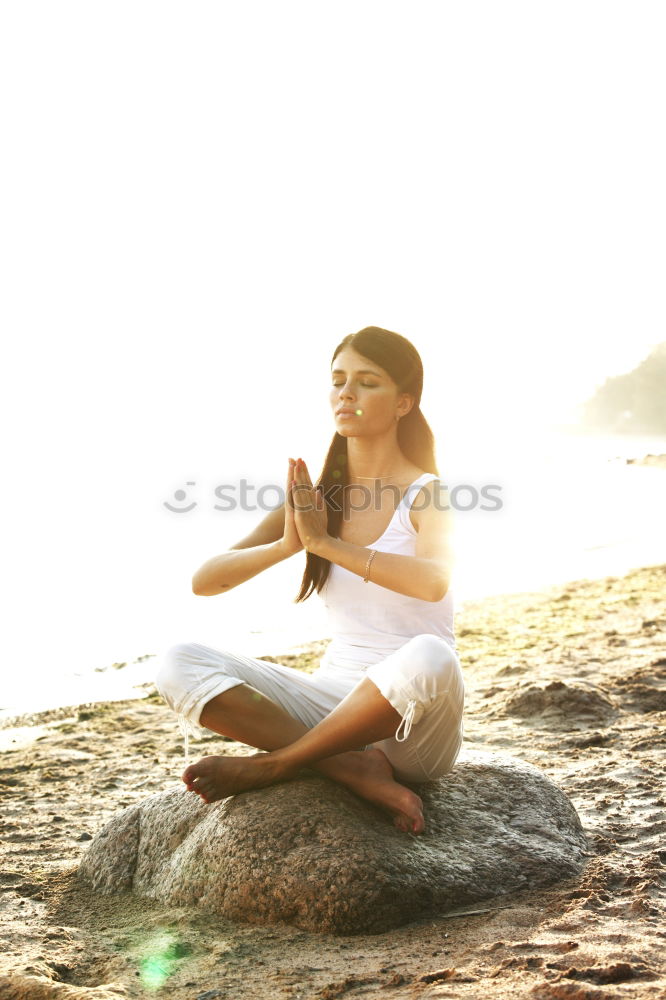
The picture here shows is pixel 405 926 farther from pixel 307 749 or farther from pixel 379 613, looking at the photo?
pixel 379 613

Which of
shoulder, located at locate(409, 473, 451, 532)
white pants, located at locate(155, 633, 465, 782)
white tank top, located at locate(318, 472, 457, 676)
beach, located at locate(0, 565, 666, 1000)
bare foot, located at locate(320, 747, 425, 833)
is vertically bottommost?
beach, located at locate(0, 565, 666, 1000)

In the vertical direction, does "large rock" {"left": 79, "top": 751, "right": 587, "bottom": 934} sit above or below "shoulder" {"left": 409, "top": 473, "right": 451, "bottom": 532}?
below

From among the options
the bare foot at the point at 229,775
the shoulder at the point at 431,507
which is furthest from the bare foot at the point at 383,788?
the shoulder at the point at 431,507

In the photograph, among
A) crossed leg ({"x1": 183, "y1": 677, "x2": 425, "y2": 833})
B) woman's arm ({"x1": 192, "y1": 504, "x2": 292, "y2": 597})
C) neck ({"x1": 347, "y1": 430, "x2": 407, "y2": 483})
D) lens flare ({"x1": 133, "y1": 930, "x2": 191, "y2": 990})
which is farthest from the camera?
neck ({"x1": 347, "y1": 430, "x2": 407, "y2": 483})

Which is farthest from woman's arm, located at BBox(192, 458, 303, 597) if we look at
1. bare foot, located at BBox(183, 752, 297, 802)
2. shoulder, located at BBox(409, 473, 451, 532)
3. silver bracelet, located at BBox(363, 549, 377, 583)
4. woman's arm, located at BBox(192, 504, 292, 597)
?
bare foot, located at BBox(183, 752, 297, 802)

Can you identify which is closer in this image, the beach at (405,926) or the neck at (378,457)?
the beach at (405,926)

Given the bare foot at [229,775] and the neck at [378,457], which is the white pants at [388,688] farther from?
the neck at [378,457]

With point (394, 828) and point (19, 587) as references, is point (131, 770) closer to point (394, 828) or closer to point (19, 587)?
point (394, 828)

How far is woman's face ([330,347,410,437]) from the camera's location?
3.62m

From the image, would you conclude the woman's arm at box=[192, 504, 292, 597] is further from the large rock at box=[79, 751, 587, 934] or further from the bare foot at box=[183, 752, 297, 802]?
the large rock at box=[79, 751, 587, 934]

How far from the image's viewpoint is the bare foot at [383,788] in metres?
3.13

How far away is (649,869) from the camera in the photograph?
3088 millimetres

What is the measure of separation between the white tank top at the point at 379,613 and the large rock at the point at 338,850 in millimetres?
471

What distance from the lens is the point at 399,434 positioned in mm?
3859
